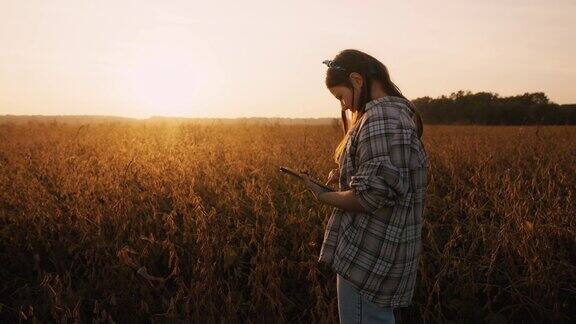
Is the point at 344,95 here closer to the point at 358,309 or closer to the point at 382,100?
the point at 382,100

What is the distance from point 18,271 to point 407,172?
3.34 metres

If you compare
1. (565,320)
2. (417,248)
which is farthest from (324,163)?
(417,248)

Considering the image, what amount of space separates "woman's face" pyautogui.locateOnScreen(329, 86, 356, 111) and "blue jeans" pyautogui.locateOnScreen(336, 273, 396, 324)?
69cm

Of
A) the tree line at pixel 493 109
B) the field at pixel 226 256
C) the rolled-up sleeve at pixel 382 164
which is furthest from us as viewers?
the tree line at pixel 493 109

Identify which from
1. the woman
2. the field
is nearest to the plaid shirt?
the woman

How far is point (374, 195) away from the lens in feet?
4.68

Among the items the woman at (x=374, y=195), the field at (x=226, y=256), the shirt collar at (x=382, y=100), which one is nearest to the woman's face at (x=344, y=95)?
the woman at (x=374, y=195)

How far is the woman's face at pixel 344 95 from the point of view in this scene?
1.63 metres

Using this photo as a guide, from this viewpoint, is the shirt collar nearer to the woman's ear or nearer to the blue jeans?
the woman's ear

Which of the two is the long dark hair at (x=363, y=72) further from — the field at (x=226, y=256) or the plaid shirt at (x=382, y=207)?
the field at (x=226, y=256)

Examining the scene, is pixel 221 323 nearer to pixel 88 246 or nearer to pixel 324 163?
pixel 88 246

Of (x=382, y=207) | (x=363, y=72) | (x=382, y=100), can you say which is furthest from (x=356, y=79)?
(x=382, y=207)

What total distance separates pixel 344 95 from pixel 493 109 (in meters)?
30.8

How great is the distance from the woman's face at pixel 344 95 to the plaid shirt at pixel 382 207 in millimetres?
96
